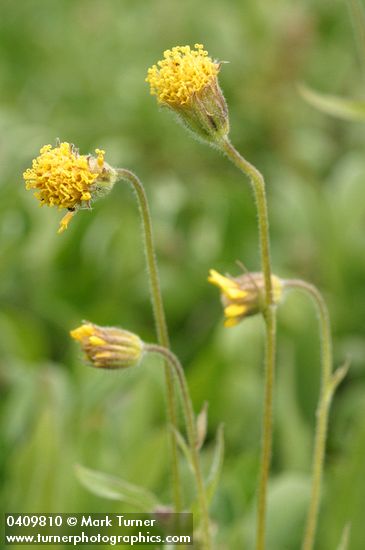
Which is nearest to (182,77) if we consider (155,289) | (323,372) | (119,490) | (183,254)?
(155,289)

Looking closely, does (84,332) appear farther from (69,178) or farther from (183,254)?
(183,254)

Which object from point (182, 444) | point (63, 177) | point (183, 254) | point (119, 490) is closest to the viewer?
point (63, 177)

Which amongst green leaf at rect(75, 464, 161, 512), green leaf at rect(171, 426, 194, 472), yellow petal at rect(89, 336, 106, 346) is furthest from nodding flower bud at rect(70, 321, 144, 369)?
green leaf at rect(75, 464, 161, 512)

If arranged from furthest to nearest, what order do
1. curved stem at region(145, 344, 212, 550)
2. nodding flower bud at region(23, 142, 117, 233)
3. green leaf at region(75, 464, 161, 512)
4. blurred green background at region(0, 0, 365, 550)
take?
blurred green background at region(0, 0, 365, 550)
green leaf at region(75, 464, 161, 512)
curved stem at region(145, 344, 212, 550)
nodding flower bud at region(23, 142, 117, 233)

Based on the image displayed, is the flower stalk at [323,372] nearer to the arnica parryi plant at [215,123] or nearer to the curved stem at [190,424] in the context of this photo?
→ the arnica parryi plant at [215,123]

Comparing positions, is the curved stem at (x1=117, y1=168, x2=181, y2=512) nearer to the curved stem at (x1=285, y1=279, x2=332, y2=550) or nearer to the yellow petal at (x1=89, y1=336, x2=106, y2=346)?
the yellow petal at (x1=89, y1=336, x2=106, y2=346)

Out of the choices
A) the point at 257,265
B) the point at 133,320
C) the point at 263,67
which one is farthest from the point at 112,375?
the point at 263,67
